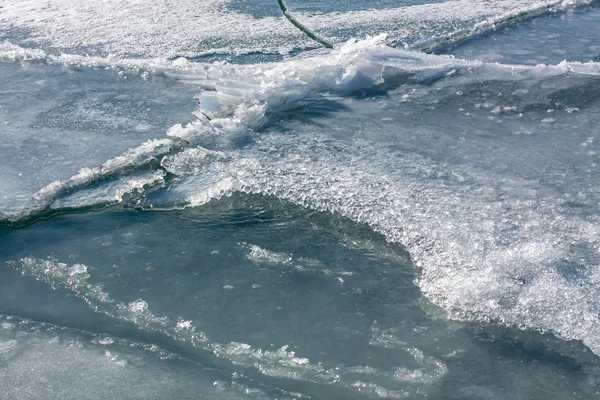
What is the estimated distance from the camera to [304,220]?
2314mm

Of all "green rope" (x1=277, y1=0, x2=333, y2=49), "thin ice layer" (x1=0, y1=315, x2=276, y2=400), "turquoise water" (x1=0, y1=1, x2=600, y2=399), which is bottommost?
"thin ice layer" (x1=0, y1=315, x2=276, y2=400)

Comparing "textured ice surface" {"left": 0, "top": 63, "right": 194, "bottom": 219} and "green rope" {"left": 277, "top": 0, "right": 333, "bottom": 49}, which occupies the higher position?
"green rope" {"left": 277, "top": 0, "right": 333, "bottom": 49}

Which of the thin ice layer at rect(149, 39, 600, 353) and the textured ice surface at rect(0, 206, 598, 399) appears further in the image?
the thin ice layer at rect(149, 39, 600, 353)

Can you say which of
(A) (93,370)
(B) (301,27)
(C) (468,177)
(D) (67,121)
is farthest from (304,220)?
(B) (301,27)

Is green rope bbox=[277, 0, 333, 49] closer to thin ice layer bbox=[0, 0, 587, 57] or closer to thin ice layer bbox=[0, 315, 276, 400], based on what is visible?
thin ice layer bbox=[0, 0, 587, 57]

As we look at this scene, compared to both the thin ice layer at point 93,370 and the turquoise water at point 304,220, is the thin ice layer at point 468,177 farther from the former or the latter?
the thin ice layer at point 93,370

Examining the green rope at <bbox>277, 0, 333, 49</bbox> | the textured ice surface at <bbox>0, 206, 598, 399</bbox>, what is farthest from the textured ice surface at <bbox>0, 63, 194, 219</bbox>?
the green rope at <bbox>277, 0, 333, 49</bbox>

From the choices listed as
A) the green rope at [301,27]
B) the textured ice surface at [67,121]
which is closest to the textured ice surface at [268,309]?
the textured ice surface at [67,121]

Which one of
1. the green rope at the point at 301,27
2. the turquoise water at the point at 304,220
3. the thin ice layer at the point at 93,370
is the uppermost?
the green rope at the point at 301,27

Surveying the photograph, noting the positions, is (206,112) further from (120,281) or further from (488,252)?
(488,252)

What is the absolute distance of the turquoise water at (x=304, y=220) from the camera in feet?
5.70

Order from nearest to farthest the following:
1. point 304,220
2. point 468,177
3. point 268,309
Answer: point 268,309
point 304,220
point 468,177

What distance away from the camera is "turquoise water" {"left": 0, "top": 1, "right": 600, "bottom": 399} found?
1737mm

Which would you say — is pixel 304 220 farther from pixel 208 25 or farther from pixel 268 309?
pixel 208 25
